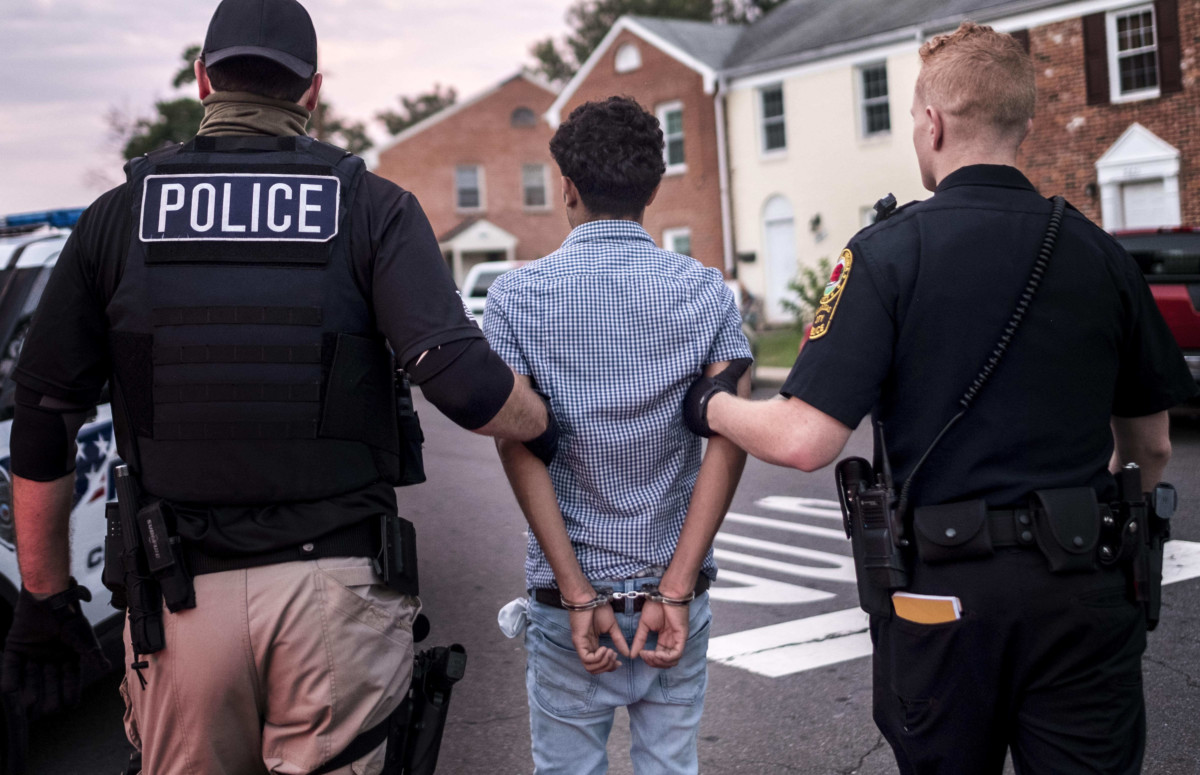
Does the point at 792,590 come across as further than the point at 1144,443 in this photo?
Yes

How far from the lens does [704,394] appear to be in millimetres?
2336

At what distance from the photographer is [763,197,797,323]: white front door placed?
25844mm

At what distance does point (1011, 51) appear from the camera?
7.41 ft

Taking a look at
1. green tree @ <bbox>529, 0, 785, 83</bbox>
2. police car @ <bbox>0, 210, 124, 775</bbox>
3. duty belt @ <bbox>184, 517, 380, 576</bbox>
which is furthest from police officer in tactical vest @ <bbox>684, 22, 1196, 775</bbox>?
green tree @ <bbox>529, 0, 785, 83</bbox>

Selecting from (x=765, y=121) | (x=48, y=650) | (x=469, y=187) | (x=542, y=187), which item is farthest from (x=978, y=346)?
(x=542, y=187)

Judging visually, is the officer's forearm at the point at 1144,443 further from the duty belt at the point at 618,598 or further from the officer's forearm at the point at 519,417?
the officer's forearm at the point at 519,417

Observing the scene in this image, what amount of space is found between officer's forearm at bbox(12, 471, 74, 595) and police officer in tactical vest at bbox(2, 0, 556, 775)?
17 cm

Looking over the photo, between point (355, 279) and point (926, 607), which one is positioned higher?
point (355, 279)

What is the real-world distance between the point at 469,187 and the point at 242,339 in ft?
122

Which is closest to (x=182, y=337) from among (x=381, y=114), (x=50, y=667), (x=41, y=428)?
(x=41, y=428)

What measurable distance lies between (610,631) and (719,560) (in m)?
4.43

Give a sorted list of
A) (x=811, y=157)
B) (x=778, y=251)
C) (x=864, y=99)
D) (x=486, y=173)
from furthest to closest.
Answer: (x=486, y=173)
(x=778, y=251)
(x=811, y=157)
(x=864, y=99)

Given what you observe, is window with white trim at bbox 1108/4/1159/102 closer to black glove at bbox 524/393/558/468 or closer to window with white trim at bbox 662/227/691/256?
window with white trim at bbox 662/227/691/256

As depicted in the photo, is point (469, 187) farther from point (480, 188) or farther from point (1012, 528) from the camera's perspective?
point (1012, 528)
